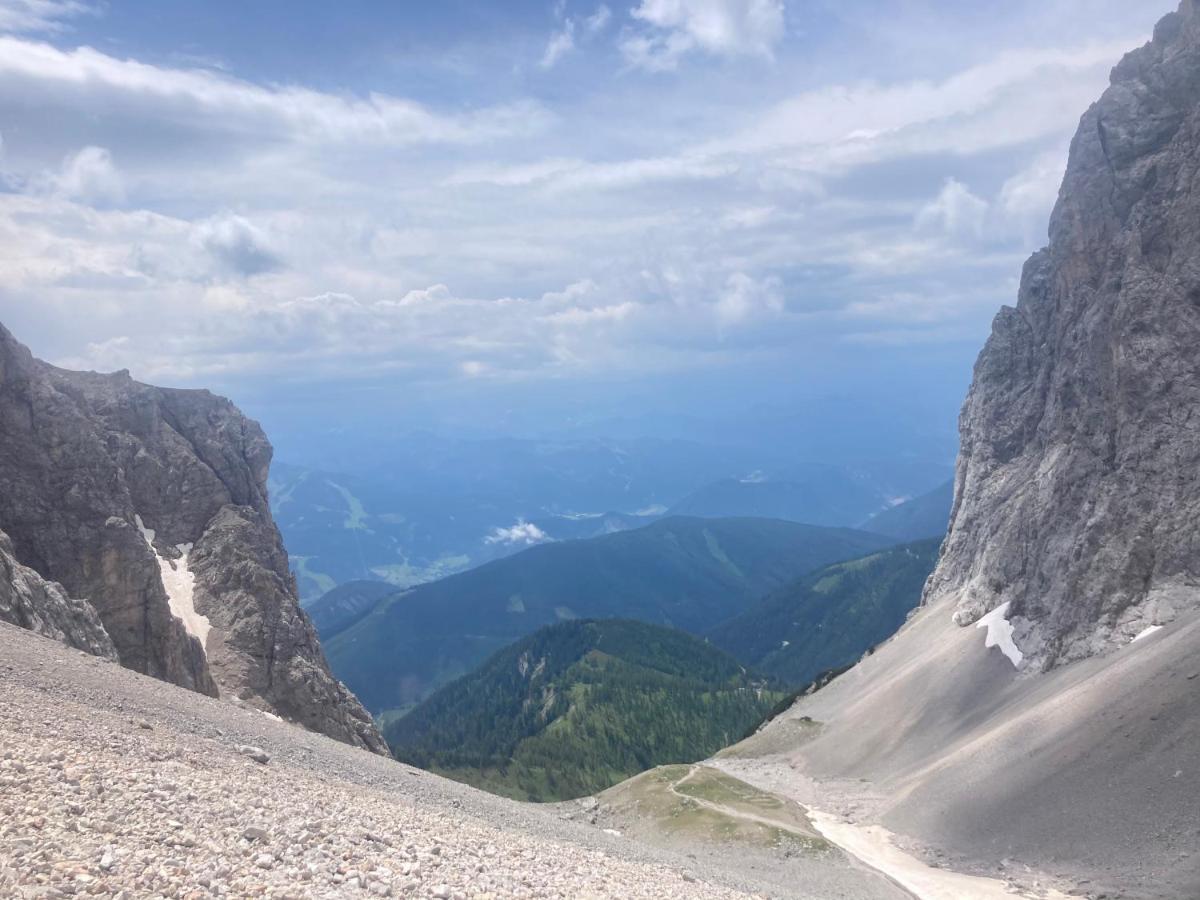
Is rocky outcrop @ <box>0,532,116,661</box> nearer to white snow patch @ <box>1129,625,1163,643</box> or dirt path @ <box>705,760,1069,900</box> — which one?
dirt path @ <box>705,760,1069,900</box>

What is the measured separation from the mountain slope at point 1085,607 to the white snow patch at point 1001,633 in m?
0.38

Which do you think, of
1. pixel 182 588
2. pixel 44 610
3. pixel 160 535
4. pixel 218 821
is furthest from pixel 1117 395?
pixel 160 535

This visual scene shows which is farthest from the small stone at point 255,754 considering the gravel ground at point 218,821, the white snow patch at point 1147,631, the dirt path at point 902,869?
the white snow patch at point 1147,631

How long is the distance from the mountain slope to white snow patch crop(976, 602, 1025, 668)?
0.38 m

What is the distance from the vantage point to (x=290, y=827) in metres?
27.2

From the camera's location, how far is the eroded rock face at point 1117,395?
10256cm

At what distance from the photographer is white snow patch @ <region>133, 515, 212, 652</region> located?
9757 cm

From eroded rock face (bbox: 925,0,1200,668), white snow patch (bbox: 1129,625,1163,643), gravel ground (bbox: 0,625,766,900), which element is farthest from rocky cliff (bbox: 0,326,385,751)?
eroded rock face (bbox: 925,0,1200,668)

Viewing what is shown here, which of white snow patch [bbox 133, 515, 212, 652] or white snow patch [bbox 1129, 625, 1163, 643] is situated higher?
white snow patch [bbox 133, 515, 212, 652]

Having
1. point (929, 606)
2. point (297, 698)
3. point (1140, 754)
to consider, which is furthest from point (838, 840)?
point (929, 606)

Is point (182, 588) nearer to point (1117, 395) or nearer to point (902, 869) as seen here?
point (902, 869)

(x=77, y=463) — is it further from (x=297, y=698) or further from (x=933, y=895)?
(x=933, y=895)

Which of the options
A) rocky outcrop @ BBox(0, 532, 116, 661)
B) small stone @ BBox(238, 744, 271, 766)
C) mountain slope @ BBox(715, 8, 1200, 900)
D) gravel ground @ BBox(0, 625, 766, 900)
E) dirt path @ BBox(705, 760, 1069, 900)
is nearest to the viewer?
gravel ground @ BBox(0, 625, 766, 900)

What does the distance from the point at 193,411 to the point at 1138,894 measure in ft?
386
